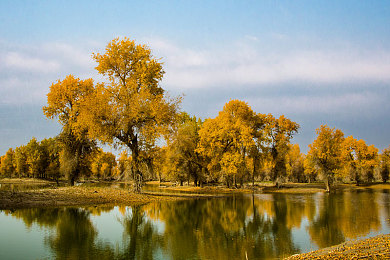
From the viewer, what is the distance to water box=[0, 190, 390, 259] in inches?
450

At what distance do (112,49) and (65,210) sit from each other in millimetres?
17530

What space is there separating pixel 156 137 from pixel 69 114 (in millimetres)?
13870

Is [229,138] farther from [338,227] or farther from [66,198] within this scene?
[338,227]

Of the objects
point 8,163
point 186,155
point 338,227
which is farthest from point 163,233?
point 8,163

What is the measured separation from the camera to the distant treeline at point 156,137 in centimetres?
2933

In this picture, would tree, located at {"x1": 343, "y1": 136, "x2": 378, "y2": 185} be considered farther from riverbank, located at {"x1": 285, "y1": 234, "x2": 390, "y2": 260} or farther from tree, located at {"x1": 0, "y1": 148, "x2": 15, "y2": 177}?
tree, located at {"x1": 0, "y1": 148, "x2": 15, "y2": 177}

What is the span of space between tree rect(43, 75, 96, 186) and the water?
58.7ft

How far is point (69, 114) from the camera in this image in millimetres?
36812

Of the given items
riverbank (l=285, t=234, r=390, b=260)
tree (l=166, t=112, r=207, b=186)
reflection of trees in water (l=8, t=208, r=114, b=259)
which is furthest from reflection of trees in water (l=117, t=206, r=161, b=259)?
tree (l=166, t=112, r=207, b=186)

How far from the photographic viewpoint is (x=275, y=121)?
61250 millimetres

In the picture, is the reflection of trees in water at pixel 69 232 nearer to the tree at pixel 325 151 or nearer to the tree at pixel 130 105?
the tree at pixel 130 105

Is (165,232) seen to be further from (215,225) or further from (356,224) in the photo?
(356,224)

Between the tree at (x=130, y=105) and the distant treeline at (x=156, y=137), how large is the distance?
0.32 ft

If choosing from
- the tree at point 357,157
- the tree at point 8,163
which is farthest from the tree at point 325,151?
the tree at point 8,163
